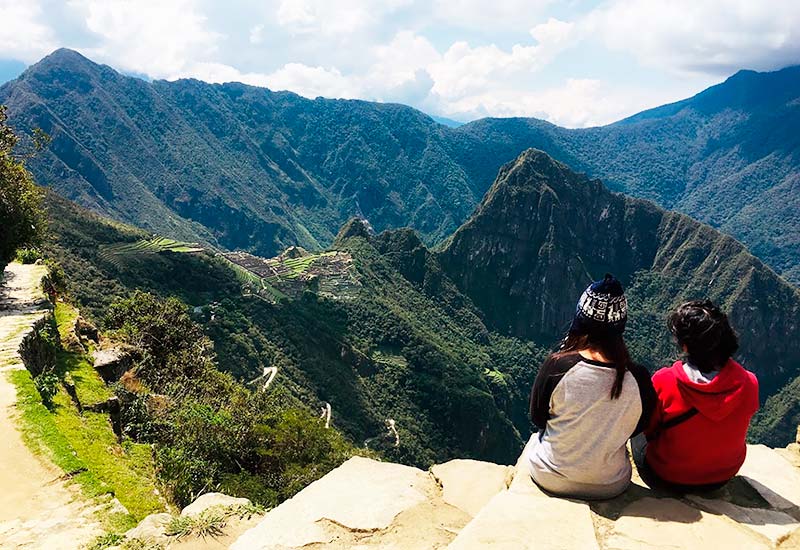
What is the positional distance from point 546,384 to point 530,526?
106cm

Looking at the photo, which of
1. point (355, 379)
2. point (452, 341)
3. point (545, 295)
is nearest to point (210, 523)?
point (355, 379)

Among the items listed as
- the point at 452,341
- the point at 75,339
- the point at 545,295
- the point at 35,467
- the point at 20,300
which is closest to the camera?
the point at 35,467

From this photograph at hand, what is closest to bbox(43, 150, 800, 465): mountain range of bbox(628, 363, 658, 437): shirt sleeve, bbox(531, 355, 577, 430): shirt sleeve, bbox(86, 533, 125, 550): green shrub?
bbox(86, 533, 125, 550): green shrub

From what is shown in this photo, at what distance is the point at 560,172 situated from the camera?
464ft

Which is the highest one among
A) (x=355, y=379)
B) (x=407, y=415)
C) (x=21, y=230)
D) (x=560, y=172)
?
(x=560, y=172)

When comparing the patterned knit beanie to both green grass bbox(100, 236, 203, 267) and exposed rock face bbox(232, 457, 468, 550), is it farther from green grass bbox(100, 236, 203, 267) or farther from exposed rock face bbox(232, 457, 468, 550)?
green grass bbox(100, 236, 203, 267)

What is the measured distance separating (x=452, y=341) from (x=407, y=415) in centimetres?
3640

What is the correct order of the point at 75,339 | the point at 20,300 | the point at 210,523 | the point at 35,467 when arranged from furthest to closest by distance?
the point at 20,300
the point at 75,339
the point at 35,467
the point at 210,523

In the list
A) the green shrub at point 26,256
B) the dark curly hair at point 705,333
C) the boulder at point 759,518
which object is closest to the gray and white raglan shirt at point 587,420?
the dark curly hair at point 705,333

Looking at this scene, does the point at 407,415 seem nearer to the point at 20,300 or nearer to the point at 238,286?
the point at 238,286

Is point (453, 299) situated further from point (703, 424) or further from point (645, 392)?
point (645, 392)

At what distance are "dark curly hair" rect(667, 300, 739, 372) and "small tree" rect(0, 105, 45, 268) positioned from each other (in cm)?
1917

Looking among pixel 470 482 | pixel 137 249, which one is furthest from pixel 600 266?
pixel 470 482

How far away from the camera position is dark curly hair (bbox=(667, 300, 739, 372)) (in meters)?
3.95
